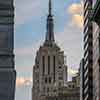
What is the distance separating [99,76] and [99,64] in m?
4.72

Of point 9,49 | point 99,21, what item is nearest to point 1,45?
point 9,49

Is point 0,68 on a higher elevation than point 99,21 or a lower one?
lower

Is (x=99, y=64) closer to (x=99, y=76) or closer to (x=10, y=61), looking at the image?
(x=99, y=76)

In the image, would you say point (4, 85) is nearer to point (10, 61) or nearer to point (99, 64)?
point (10, 61)

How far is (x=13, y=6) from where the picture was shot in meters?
105

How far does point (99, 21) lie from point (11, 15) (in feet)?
298

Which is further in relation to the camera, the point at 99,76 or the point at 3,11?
the point at 99,76

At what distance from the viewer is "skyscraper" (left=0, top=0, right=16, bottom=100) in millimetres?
101062

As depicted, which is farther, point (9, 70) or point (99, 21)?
point (99, 21)

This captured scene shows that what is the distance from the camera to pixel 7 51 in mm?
102438

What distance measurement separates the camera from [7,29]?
103m

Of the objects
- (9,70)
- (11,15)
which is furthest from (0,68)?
(11,15)

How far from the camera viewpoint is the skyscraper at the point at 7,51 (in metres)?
101

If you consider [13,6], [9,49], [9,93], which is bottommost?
[9,93]
